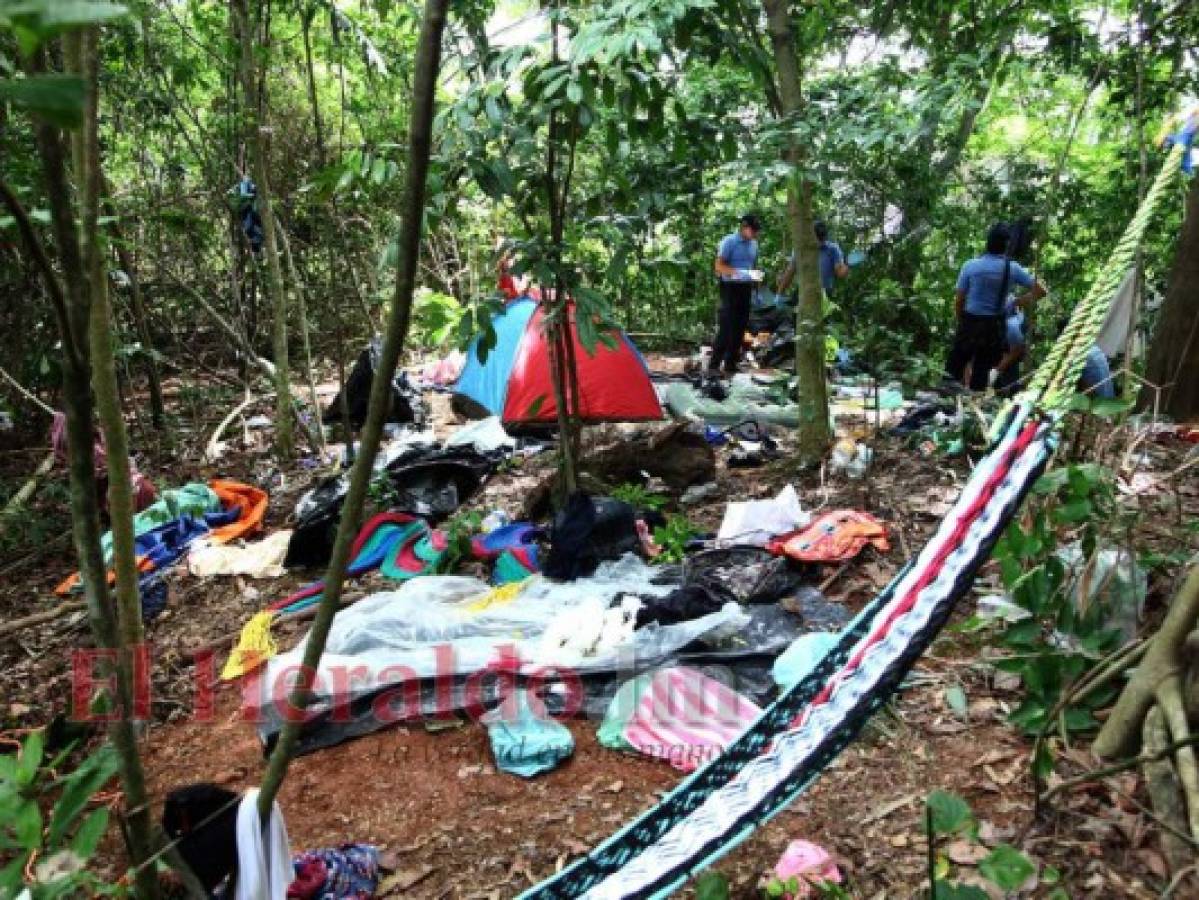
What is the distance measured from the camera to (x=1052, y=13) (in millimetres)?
3615

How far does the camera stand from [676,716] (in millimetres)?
2279

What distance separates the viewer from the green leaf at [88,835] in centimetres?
→ 85

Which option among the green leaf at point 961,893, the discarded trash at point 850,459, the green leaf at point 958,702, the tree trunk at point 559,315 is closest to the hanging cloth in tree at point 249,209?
the tree trunk at point 559,315

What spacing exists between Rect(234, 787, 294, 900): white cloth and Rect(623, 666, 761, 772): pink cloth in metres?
1.01

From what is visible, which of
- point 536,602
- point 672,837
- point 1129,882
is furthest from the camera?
point 536,602

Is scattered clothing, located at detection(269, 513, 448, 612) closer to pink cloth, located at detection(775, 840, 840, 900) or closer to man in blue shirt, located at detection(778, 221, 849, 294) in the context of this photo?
pink cloth, located at detection(775, 840, 840, 900)

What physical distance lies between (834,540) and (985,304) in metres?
2.49

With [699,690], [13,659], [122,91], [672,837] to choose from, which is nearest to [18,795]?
[672,837]

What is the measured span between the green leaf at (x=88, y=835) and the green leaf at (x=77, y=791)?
0.02 metres

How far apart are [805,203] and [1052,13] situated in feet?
4.40

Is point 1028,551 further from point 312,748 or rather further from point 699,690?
point 312,748

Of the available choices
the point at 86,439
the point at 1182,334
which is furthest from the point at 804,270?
the point at 86,439

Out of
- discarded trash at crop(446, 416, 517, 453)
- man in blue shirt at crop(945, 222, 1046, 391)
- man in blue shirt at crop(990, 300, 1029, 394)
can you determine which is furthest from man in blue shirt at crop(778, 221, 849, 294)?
discarded trash at crop(446, 416, 517, 453)

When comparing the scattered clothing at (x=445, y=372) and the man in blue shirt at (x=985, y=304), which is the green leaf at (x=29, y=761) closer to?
the man in blue shirt at (x=985, y=304)
